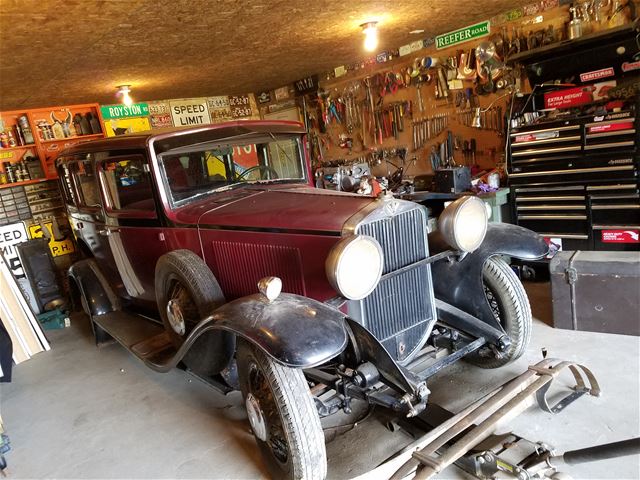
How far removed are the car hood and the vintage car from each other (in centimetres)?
1

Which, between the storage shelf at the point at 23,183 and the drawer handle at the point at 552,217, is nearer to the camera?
the drawer handle at the point at 552,217

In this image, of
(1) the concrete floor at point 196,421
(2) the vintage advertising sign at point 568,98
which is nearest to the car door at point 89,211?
(1) the concrete floor at point 196,421

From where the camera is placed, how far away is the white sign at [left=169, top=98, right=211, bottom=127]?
6996 mm

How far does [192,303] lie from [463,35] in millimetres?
3842

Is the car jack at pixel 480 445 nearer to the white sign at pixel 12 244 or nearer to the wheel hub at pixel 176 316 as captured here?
the wheel hub at pixel 176 316

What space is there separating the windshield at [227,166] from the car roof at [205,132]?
0.07 meters

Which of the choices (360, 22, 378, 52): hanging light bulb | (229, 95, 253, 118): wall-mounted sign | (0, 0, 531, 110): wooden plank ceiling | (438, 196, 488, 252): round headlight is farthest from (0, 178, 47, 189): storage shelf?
(438, 196, 488, 252): round headlight

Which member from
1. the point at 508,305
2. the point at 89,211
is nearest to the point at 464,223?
the point at 508,305

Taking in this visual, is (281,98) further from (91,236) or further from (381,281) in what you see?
(381,281)

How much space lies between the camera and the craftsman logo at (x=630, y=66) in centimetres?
343

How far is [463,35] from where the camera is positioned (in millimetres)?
4605

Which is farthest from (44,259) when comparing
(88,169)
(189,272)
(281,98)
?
(281,98)

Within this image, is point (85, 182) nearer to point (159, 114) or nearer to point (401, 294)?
point (401, 294)

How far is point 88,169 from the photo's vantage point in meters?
3.47
